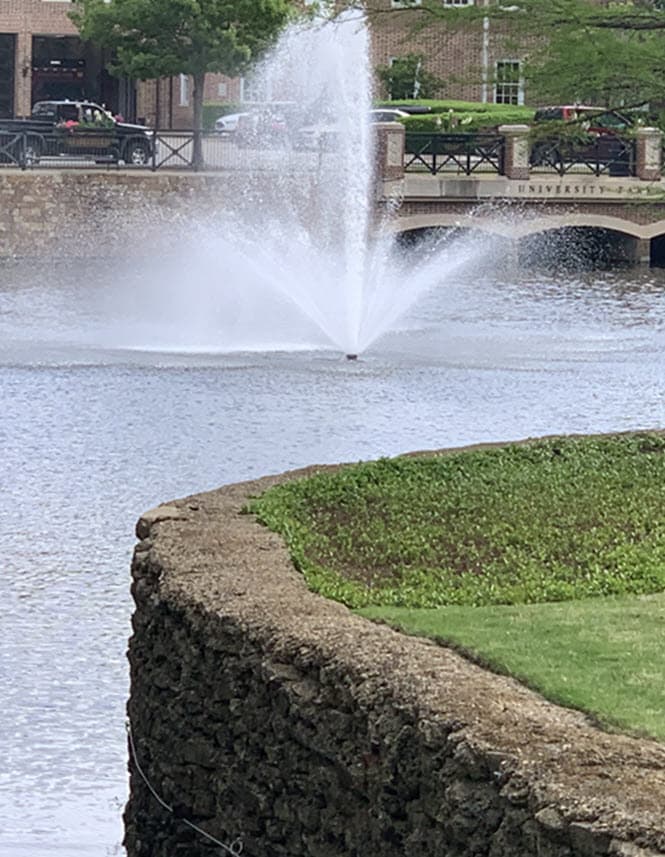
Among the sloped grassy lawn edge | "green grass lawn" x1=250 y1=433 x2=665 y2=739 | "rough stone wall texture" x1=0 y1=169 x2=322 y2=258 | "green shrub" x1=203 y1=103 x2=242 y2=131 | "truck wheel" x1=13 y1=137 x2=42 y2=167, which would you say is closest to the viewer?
"green grass lawn" x1=250 y1=433 x2=665 y2=739

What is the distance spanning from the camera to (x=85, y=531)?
1628cm

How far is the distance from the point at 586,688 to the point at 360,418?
50.0 ft

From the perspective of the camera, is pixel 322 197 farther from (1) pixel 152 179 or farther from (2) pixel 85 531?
(2) pixel 85 531

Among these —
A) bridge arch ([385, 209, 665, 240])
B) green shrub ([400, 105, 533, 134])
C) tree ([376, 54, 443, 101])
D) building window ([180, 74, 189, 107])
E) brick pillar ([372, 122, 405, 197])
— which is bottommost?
bridge arch ([385, 209, 665, 240])

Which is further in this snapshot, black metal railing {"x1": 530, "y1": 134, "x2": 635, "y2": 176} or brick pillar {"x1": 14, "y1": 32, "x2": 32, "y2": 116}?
brick pillar {"x1": 14, "y1": 32, "x2": 32, "y2": 116}

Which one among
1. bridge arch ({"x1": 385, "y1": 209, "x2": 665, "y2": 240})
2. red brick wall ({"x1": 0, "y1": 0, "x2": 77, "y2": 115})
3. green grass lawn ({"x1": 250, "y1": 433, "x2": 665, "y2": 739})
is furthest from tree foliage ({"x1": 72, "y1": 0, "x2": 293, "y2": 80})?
green grass lawn ({"x1": 250, "y1": 433, "x2": 665, "y2": 739})

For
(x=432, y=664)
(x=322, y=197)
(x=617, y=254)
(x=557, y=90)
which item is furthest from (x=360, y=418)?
(x=617, y=254)

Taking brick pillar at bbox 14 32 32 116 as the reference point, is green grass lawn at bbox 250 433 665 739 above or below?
below

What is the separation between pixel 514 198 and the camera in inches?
1870

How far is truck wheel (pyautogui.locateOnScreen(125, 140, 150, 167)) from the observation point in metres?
50.1

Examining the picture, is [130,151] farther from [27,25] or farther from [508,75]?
[508,75]

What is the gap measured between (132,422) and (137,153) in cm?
2911

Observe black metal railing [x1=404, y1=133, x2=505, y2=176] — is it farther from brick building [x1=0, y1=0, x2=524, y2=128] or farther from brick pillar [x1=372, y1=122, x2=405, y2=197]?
brick building [x1=0, y1=0, x2=524, y2=128]

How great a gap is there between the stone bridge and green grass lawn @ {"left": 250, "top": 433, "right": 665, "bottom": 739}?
112 ft
